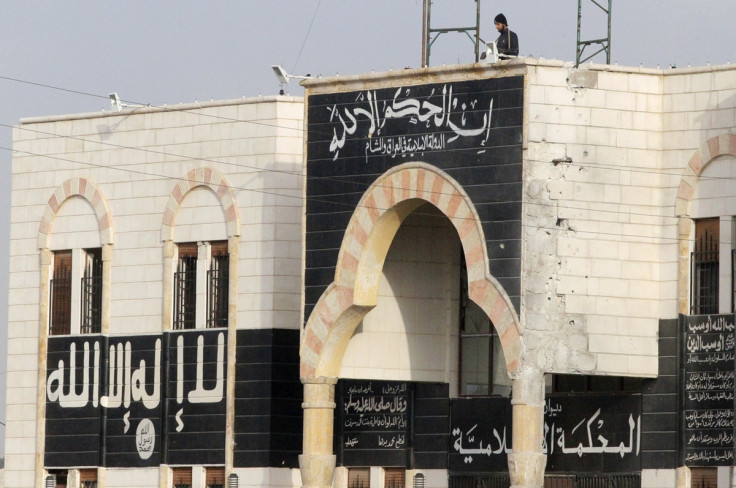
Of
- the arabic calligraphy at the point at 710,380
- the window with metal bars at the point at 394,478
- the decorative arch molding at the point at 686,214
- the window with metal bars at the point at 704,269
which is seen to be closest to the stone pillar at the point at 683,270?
the decorative arch molding at the point at 686,214

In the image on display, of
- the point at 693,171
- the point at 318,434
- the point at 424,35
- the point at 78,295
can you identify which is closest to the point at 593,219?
the point at 693,171

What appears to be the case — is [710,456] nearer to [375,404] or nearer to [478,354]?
[478,354]

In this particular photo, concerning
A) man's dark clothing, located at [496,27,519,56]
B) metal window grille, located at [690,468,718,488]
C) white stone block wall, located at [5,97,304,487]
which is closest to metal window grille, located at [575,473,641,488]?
metal window grille, located at [690,468,718,488]

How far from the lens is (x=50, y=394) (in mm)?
34656

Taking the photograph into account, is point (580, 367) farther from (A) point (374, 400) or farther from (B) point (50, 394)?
(B) point (50, 394)

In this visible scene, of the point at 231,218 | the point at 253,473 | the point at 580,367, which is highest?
the point at 231,218

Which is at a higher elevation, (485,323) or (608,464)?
(485,323)

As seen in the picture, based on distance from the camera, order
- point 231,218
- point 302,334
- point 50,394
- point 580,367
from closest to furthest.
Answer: point 580,367 → point 302,334 → point 231,218 → point 50,394

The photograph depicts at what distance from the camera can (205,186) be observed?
33.0 m

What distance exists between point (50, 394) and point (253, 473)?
5.13m

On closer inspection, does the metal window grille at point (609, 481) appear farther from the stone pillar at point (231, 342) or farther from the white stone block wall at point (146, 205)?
the stone pillar at point (231, 342)

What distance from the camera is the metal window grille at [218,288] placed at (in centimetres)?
3269

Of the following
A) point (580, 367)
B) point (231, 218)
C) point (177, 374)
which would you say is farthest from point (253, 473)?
point (580, 367)

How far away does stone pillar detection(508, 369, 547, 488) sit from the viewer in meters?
27.6
